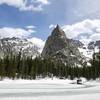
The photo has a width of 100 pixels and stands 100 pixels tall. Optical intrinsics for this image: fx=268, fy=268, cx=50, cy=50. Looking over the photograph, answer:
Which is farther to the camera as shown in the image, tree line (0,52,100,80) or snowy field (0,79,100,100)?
tree line (0,52,100,80)

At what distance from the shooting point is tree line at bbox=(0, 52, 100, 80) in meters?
130

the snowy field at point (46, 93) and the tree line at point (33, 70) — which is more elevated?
the tree line at point (33, 70)

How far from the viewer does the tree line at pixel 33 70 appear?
425 feet

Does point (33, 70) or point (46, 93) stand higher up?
point (33, 70)

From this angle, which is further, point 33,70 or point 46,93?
point 33,70

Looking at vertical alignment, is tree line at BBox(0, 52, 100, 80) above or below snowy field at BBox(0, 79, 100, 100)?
above

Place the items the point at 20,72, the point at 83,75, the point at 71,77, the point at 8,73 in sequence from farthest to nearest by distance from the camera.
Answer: the point at 71,77 → the point at 83,75 → the point at 20,72 → the point at 8,73

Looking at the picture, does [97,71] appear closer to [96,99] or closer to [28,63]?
[28,63]

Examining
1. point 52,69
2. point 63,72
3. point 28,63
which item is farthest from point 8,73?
point 63,72

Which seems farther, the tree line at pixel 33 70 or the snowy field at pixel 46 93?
the tree line at pixel 33 70

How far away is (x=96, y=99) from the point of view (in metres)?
34.2

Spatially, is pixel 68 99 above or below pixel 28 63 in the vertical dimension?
below

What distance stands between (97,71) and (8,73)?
50.1m

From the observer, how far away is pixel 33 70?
495 ft
